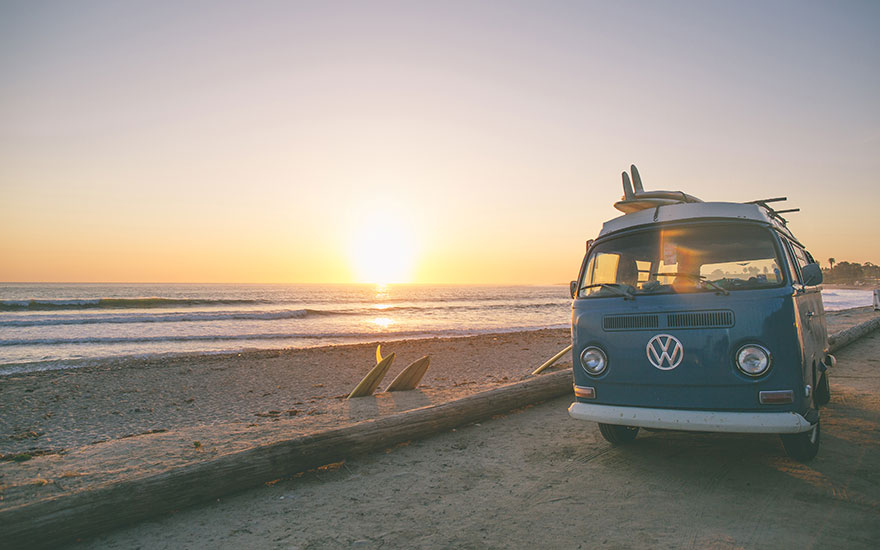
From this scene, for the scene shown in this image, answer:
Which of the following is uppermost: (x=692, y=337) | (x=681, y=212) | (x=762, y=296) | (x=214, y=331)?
(x=681, y=212)

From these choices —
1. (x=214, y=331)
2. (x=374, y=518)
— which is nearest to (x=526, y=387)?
(x=374, y=518)

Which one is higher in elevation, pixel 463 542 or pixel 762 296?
pixel 762 296

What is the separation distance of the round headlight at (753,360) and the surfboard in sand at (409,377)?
5.71 metres

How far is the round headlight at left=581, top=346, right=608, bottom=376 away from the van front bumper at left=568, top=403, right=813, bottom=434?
1.16 ft

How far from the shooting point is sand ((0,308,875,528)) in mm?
4469

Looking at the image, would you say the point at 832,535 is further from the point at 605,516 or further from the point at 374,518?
the point at 374,518

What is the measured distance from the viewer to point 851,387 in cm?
843

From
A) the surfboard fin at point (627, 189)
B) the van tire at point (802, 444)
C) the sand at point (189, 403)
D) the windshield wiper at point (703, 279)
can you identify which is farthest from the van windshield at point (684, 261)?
the sand at point (189, 403)

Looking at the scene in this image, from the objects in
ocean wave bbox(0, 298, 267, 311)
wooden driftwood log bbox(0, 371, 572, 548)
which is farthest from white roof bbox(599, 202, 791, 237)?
ocean wave bbox(0, 298, 267, 311)

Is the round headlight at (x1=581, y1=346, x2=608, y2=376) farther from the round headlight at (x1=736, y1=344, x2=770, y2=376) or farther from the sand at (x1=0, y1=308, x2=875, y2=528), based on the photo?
the sand at (x1=0, y1=308, x2=875, y2=528)

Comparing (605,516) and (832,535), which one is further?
(605,516)

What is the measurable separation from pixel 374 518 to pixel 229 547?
1054 mm

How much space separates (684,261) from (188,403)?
8983 mm

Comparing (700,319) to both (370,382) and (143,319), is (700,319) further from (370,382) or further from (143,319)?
(143,319)
